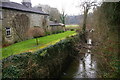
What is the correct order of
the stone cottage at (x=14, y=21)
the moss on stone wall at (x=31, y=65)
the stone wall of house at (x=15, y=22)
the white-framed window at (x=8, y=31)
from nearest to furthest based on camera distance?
the moss on stone wall at (x=31, y=65), the stone cottage at (x=14, y=21), the stone wall of house at (x=15, y=22), the white-framed window at (x=8, y=31)

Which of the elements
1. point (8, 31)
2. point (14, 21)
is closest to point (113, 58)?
point (8, 31)

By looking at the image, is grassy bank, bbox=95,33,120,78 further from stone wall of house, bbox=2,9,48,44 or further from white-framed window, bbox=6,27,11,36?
white-framed window, bbox=6,27,11,36

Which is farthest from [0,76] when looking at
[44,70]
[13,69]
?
[44,70]

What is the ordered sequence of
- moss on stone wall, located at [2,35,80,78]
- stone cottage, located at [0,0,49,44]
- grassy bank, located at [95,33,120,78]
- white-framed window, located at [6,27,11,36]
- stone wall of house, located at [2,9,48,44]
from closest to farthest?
moss on stone wall, located at [2,35,80,78]
grassy bank, located at [95,33,120,78]
stone cottage, located at [0,0,49,44]
stone wall of house, located at [2,9,48,44]
white-framed window, located at [6,27,11,36]

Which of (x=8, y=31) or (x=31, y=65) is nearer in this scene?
(x=31, y=65)

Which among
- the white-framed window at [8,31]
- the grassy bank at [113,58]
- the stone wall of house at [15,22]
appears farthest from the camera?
the white-framed window at [8,31]

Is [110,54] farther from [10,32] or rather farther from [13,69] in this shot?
[10,32]

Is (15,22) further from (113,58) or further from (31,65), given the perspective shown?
(113,58)

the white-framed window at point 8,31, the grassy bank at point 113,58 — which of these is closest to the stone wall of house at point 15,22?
the white-framed window at point 8,31

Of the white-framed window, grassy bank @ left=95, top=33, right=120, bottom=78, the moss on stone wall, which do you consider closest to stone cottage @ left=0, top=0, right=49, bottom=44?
the white-framed window

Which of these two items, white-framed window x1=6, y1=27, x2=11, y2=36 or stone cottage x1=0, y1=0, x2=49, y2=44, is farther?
white-framed window x1=6, y1=27, x2=11, y2=36

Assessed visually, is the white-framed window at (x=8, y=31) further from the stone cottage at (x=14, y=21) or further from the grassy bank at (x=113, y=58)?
the grassy bank at (x=113, y=58)

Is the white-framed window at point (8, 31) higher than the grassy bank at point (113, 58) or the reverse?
higher

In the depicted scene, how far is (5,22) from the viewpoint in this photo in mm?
12906
